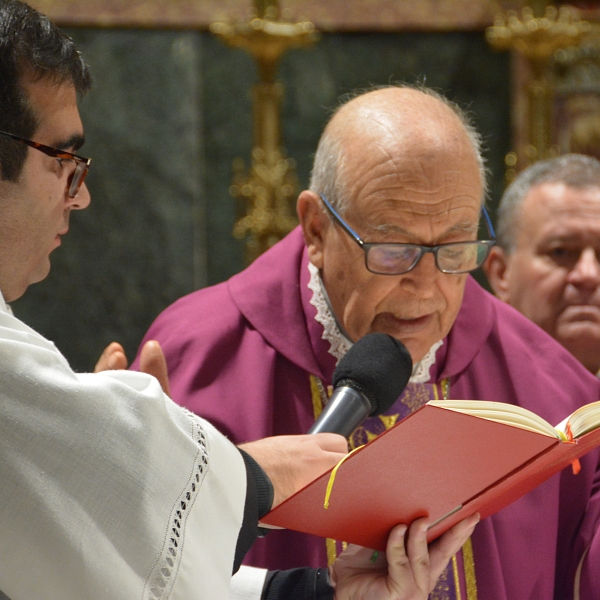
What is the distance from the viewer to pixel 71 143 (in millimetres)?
1832

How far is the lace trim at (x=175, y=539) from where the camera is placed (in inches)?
59.7

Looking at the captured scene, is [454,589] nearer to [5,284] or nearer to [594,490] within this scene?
[594,490]

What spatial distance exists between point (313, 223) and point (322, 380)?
45 centimetres

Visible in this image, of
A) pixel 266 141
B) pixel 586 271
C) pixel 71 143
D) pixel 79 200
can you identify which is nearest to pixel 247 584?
pixel 79 200

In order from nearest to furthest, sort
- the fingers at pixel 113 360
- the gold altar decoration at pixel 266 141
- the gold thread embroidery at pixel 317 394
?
1. the fingers at pixel 113 360
2. the gold thread embroidery at pixel 317 394
3. the gold altar decoration at pixel 266 141

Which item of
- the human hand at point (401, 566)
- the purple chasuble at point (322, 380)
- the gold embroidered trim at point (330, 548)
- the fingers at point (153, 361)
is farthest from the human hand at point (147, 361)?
the gold embroidered trim at point (330, 548)

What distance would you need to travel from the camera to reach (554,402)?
278 centimetres

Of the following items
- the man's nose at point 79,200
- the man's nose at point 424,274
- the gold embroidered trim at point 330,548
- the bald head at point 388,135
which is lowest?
the gold embroidered trim at point 330,548

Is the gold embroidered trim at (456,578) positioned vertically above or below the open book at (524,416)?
below

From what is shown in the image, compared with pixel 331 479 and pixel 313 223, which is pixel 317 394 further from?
pixel 331 479

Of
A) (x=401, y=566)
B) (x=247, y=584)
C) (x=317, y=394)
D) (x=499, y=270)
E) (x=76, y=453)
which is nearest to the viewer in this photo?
(x=76, y=453)

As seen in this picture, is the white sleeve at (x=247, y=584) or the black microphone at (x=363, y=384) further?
the white sleeve at (x=247, y=584)

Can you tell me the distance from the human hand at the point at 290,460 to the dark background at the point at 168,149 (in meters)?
3.97

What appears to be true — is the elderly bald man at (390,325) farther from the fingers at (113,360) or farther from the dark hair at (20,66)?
the dark hair at (20,66)
